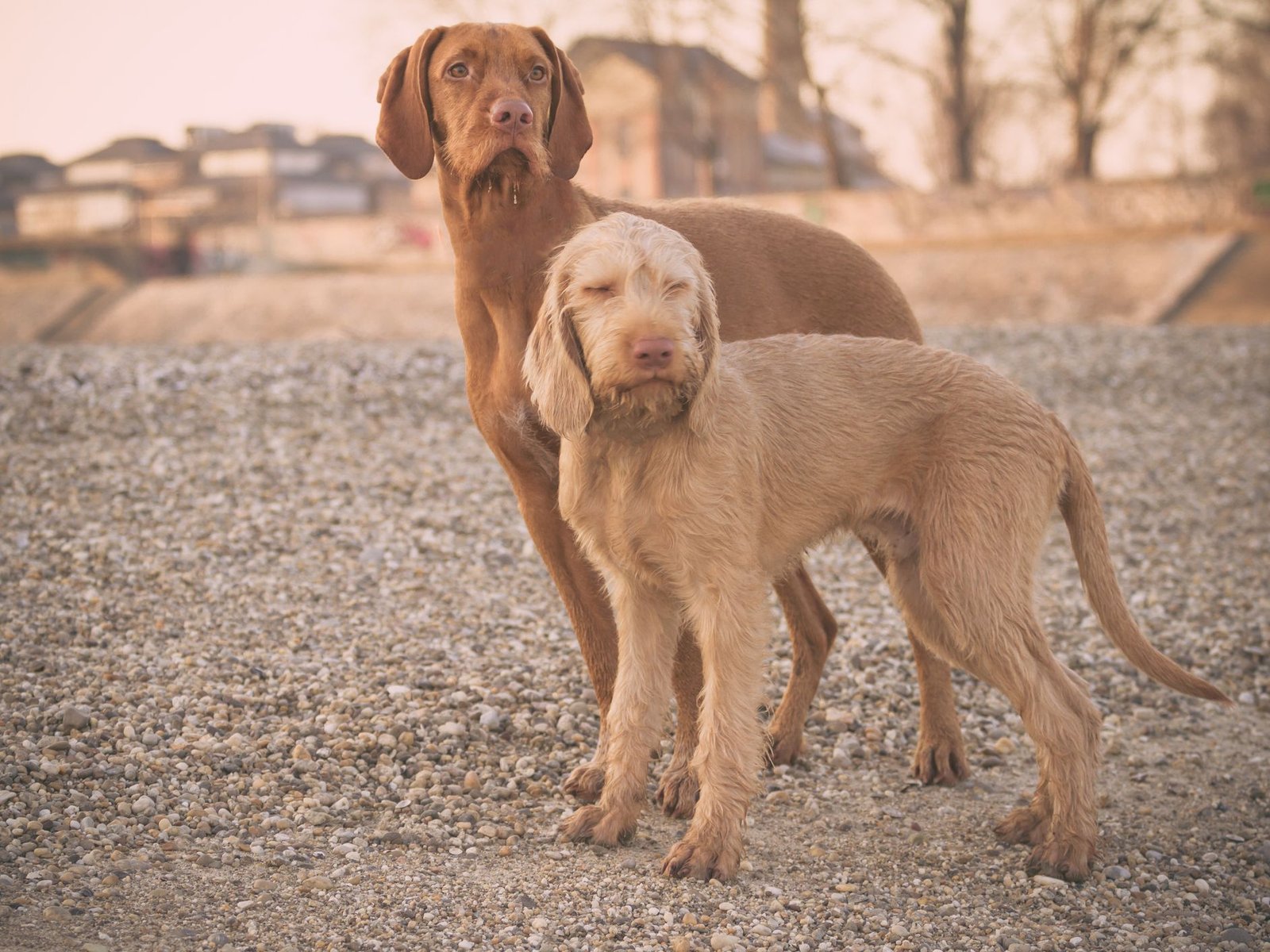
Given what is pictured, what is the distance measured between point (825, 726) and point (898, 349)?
2145mm

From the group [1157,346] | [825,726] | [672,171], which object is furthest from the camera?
[672,171]

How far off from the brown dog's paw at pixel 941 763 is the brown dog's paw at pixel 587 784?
148cm

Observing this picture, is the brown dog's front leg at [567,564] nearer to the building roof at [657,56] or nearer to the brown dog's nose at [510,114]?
the brown dog's nose at [510,114]

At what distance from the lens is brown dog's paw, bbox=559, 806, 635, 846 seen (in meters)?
4.61

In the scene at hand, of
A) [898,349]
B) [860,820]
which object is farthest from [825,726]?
[898,349]

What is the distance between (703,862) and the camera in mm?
4301

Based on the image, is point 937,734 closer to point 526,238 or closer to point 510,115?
point 526,238

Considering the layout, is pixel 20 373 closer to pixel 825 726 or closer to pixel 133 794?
pixel 133 794

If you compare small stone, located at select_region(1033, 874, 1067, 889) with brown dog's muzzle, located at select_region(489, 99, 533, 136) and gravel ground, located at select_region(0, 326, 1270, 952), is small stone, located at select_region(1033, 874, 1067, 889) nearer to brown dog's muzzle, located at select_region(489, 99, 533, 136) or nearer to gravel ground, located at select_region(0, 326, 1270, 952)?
gravel ground, located at select_region(0, 326, 1270, 952)

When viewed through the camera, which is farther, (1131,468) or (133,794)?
(1131,468)

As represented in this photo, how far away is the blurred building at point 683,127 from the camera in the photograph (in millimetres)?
39719

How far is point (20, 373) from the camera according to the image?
452 inches

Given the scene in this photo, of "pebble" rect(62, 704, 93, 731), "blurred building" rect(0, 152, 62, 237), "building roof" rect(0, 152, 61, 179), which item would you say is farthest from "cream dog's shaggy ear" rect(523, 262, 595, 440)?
"building roof" rect(0, 152, 61, 179)

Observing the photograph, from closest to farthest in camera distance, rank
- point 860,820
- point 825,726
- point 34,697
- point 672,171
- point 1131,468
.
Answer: point 860,820, point 34,697, point 825,726, point 1131,468, point 672,171
